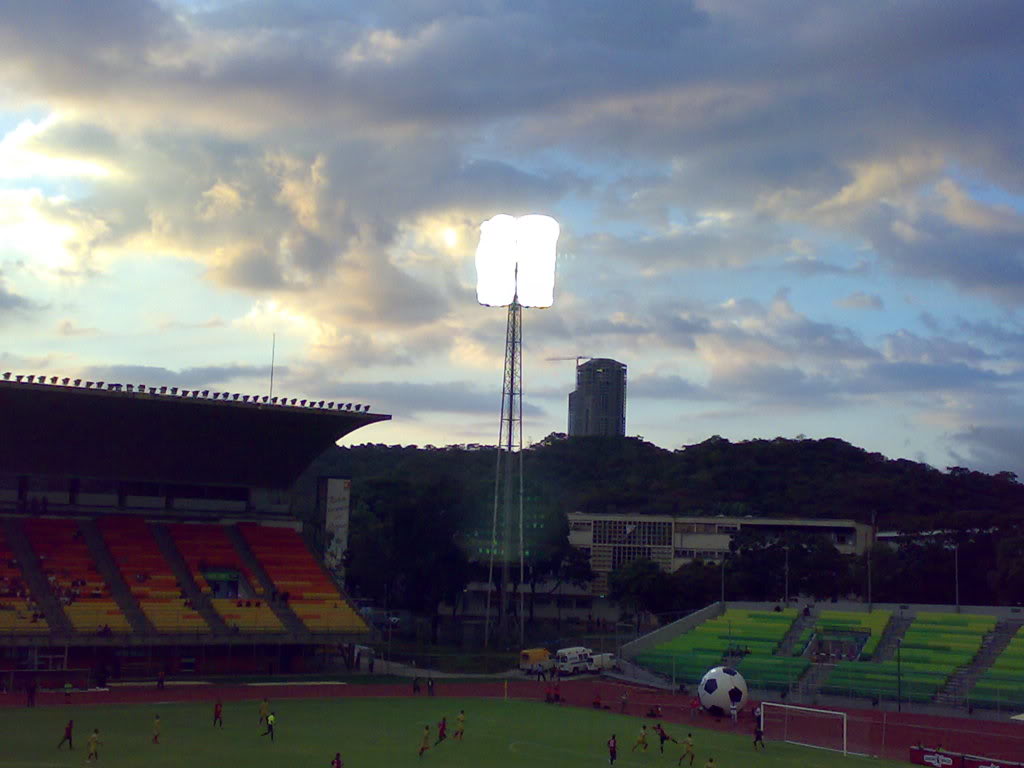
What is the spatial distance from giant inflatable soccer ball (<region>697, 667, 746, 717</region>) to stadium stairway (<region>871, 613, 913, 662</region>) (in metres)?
17.3

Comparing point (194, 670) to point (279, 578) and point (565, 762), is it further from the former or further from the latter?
point (565, 762)

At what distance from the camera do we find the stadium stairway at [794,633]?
67938 millimetres

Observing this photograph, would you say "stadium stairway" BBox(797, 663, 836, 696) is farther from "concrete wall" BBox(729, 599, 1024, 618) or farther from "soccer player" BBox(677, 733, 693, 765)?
"soccer player" BBox(677, 733, 693, 765)

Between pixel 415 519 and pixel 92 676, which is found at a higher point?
pixel 415 519

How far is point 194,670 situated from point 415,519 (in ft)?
88.4

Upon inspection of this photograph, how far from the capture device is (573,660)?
70.6m

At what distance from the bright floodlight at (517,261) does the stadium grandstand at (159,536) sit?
36.7 feet

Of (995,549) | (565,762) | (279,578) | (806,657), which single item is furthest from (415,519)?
(565,762)

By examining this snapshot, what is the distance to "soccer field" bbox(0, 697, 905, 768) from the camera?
123 ft

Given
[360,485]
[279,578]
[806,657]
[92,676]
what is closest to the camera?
[92,676]

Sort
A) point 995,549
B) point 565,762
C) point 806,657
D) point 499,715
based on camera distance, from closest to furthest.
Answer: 1. point 565,762
2. point 499,715
3. point 806,657
4. point 995,549

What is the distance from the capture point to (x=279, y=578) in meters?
71.1

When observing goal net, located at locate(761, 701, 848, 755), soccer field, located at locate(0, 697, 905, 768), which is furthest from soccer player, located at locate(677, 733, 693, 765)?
goal net, located at locate(761, 701, 848, 755)

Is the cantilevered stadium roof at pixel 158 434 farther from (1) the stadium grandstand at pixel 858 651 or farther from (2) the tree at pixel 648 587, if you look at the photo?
(2) the tree at pixel 648 587
